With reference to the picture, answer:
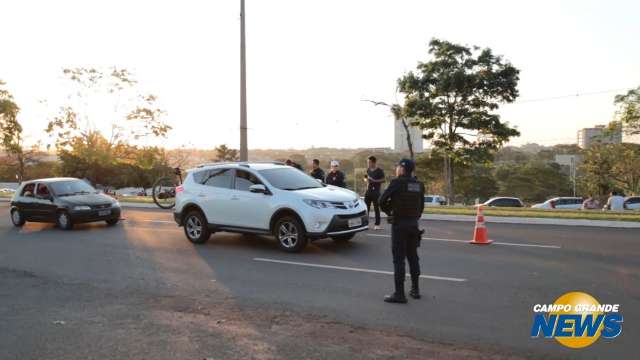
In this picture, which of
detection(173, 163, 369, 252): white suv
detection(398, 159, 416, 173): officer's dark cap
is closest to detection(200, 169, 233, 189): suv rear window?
detection(173, 163, 369, 252): white suv

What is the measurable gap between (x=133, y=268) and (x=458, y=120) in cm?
3232

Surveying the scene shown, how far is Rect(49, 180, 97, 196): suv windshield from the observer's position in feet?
51.2

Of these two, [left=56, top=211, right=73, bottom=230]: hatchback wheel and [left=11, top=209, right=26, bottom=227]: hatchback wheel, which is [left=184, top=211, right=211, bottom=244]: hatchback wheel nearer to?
[left=56, top=211, right=73, bottom=230]: hatchback wheel

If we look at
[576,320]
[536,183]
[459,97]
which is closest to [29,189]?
[576,320]

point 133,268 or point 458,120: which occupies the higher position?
point 458,120

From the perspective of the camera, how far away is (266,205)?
10.6m

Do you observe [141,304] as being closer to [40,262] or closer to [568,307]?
[40,262]

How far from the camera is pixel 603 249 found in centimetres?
1051

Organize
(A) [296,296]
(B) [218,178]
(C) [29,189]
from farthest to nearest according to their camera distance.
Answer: (C) [29,189] → (B) [218,178] → (A) [296,296]

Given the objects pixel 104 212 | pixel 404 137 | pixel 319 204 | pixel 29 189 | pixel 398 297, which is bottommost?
pixel 398 297

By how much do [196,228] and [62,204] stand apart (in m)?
5.53

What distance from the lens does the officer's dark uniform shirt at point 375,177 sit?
13.4 m

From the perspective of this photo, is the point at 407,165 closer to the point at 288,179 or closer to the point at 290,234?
the point at 290,234

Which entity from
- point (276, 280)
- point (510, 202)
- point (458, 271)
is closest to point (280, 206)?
point (276, 280)
